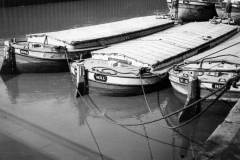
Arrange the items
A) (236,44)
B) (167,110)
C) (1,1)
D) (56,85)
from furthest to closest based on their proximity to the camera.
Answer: (1,1), (236,44), (56,85), (167,110)

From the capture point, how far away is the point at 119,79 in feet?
53.2

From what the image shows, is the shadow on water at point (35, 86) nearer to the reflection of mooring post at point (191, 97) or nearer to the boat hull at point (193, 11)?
the reflection of mooring post at point (191, 97)

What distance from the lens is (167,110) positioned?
1641 cm

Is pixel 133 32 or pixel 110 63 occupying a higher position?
pixel 133 32

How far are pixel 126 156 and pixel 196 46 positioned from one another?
10271 mm

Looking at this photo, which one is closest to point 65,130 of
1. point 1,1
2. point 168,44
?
point 168,44

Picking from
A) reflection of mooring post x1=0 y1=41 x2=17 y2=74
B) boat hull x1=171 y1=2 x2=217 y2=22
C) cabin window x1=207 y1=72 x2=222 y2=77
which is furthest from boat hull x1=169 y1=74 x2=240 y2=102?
boat hull x1=171 y1=2 x2=217 y2=22

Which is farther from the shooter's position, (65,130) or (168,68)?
(168,68)

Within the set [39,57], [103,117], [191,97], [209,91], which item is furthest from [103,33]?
[209,91]

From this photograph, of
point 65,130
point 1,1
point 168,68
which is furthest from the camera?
point 1,1

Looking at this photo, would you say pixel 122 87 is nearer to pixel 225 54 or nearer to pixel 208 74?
pixel 208 74

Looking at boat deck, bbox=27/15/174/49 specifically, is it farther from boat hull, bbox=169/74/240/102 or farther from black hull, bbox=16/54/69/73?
boat hull, bbox=169/74/240/102

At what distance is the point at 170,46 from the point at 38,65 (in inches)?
302

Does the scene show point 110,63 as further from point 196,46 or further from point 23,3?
point 23,3
